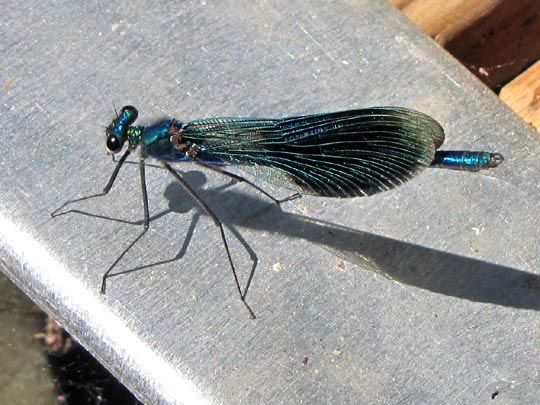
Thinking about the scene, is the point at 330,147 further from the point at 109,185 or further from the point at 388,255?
the point at 109,185

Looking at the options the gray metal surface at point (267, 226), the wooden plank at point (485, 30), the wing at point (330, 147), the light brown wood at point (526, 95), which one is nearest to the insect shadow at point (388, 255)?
the gray metal surface at point (267, 226)

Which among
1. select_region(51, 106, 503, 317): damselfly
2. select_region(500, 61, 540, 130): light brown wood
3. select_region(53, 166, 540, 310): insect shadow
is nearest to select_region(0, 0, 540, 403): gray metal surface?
select_region(53, 166, 540, 310): insect shadow

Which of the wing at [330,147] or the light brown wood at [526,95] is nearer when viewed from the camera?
the wing at [330,147]

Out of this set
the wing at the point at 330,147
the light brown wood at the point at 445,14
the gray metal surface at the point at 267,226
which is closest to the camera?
the wing at the point at 330,147

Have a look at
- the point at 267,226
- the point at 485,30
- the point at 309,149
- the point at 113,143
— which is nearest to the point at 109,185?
the point at 113,143

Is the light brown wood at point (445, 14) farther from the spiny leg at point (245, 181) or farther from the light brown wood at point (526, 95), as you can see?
the spiny leg at point (245, 181)

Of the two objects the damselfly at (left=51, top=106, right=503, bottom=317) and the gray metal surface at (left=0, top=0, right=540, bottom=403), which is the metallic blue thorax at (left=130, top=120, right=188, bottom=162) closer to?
the damselfly at (left=51, top=106, right=503, bottom=317)
